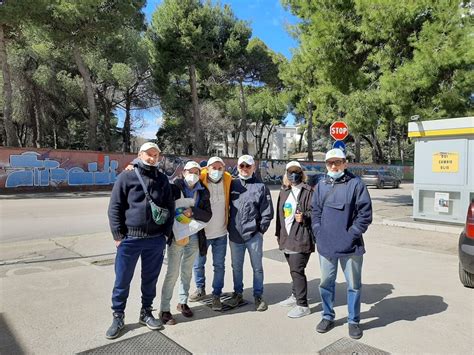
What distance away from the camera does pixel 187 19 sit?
27656mm

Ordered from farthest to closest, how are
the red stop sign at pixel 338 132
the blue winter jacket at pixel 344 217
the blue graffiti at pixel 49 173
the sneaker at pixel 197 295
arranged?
the blue graffiti at pixel 49 173 → the red stop sign at pixel 338 132 → the sneaker at pixel 197 295 → the blue winter jacket at pixel 344 217

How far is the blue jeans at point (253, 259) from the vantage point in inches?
167

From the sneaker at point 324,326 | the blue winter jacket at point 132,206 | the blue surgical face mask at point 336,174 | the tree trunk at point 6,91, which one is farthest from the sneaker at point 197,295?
the tree trunk at point 6,91

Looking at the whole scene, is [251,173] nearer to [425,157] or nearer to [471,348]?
[471,348]

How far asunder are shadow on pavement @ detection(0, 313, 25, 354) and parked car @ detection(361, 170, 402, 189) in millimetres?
26749

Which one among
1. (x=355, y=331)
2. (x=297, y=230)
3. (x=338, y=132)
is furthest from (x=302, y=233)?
(x=338, y=132)

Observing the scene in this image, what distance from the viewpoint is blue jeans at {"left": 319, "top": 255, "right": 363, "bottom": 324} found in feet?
11.8

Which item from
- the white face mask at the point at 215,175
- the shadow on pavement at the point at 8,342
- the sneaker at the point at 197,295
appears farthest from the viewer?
the sneaker at the point at 197,295

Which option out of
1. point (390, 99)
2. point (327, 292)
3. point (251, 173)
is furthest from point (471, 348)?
point (390, 99)

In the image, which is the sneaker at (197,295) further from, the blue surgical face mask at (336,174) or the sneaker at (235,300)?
the blue surgical face mask at (336,174)

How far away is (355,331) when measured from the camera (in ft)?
11.7

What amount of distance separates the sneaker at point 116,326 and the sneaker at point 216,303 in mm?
965

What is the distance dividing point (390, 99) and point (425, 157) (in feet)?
9.56

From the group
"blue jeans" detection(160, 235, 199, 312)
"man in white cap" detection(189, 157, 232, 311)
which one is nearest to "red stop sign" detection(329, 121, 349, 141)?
"man in white cap" detection(189, 157, 232, 311)
